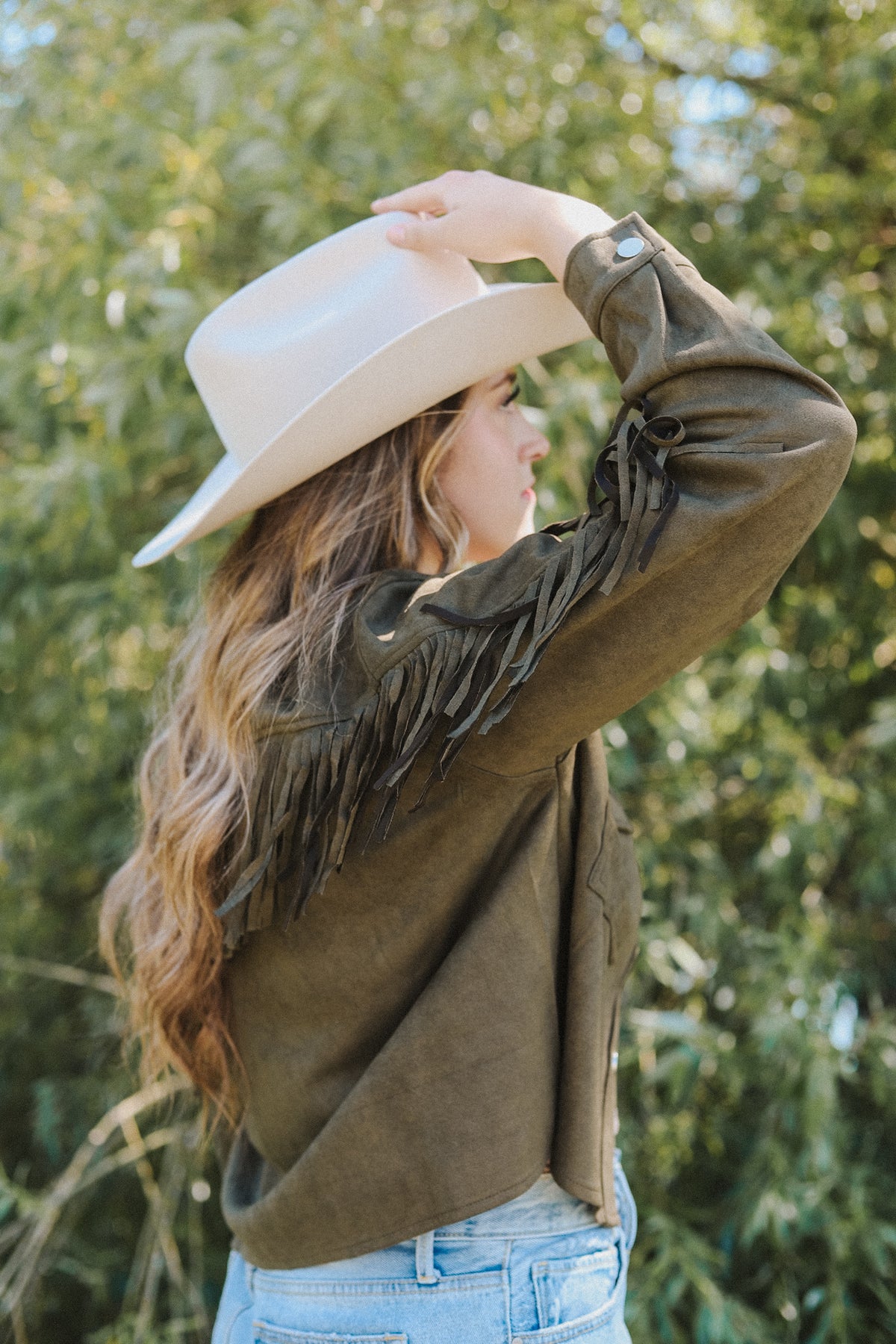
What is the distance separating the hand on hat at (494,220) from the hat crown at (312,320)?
3 centimetres

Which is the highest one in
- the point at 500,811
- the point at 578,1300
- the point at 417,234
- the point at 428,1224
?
the point at 417,234

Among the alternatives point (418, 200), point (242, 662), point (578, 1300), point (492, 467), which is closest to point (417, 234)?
point (418, 200)

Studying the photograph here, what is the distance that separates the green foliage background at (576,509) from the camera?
6.92 feet

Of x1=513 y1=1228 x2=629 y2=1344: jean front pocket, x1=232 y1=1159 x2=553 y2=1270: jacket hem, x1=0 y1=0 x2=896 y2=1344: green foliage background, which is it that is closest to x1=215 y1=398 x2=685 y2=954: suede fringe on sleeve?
x1=232 y1=1159 x2=553 y2=1270: jacket hem

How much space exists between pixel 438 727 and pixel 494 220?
1.72 feet

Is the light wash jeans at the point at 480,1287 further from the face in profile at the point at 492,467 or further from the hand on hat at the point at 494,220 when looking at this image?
the hand on hat at the point at 494,220

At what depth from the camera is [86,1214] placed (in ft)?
8.39

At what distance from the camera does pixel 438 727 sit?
1.08m

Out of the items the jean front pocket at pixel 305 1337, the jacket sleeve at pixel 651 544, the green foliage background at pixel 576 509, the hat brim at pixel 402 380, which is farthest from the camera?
the green foliage background at pixel 576 509

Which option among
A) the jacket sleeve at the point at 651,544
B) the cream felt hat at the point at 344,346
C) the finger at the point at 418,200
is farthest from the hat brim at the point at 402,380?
the jacket sleeve at the point at 651,544

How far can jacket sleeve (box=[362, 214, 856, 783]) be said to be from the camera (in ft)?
3.20

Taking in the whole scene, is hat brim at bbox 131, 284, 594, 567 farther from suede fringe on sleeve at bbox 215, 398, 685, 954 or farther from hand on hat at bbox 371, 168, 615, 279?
suede fringe on sleeve at bbox 215, 398, 685, 954

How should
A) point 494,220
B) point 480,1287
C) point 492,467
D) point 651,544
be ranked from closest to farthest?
point 651,544 < point 480,1287 < point 494,220 < point 492,467

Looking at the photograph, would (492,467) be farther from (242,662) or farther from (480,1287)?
(480,1287)
